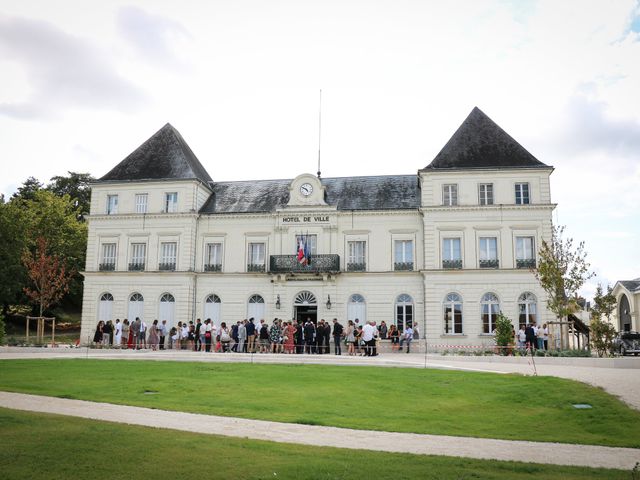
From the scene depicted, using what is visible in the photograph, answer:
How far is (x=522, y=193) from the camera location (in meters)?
33.0

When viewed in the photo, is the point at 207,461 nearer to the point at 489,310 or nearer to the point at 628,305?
the point at 489,310

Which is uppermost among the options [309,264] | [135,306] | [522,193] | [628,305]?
[522,193]

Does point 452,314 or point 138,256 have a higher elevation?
point 138,256

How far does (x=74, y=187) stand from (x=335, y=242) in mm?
40407

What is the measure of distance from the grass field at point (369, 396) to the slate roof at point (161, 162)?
20.0 meters

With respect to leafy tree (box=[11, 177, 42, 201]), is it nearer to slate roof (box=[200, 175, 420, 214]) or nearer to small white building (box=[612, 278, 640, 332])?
slate roof (box=[200, 175, 420, 214])

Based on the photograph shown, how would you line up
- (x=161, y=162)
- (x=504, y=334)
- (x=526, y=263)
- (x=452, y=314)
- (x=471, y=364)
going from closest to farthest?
1. (x=471, y=364)
2. (x=504, y=334)
3. (x=526, y=263)
4. (x=452, y=314)
5. (x=161, y=162)

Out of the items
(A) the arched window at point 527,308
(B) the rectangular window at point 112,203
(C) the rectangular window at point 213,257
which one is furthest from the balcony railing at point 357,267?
(B) the rectangular window at point 112,203

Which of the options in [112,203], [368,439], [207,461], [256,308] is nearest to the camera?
[207,461]

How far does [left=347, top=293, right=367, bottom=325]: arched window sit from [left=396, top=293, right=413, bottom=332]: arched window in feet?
6.06

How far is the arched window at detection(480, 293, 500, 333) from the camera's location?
105ft

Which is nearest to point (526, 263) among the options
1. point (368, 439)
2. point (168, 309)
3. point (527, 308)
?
→ point (527, 308)

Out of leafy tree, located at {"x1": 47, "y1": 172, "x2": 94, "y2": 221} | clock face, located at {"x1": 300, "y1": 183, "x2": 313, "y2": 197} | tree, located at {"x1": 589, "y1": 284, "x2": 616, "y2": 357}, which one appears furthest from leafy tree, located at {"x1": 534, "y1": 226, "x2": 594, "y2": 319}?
leafy tree, located at {"x1": 47, "y1": 172, "x2": 94, "y2": 221}

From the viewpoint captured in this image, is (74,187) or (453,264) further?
(74,187)
